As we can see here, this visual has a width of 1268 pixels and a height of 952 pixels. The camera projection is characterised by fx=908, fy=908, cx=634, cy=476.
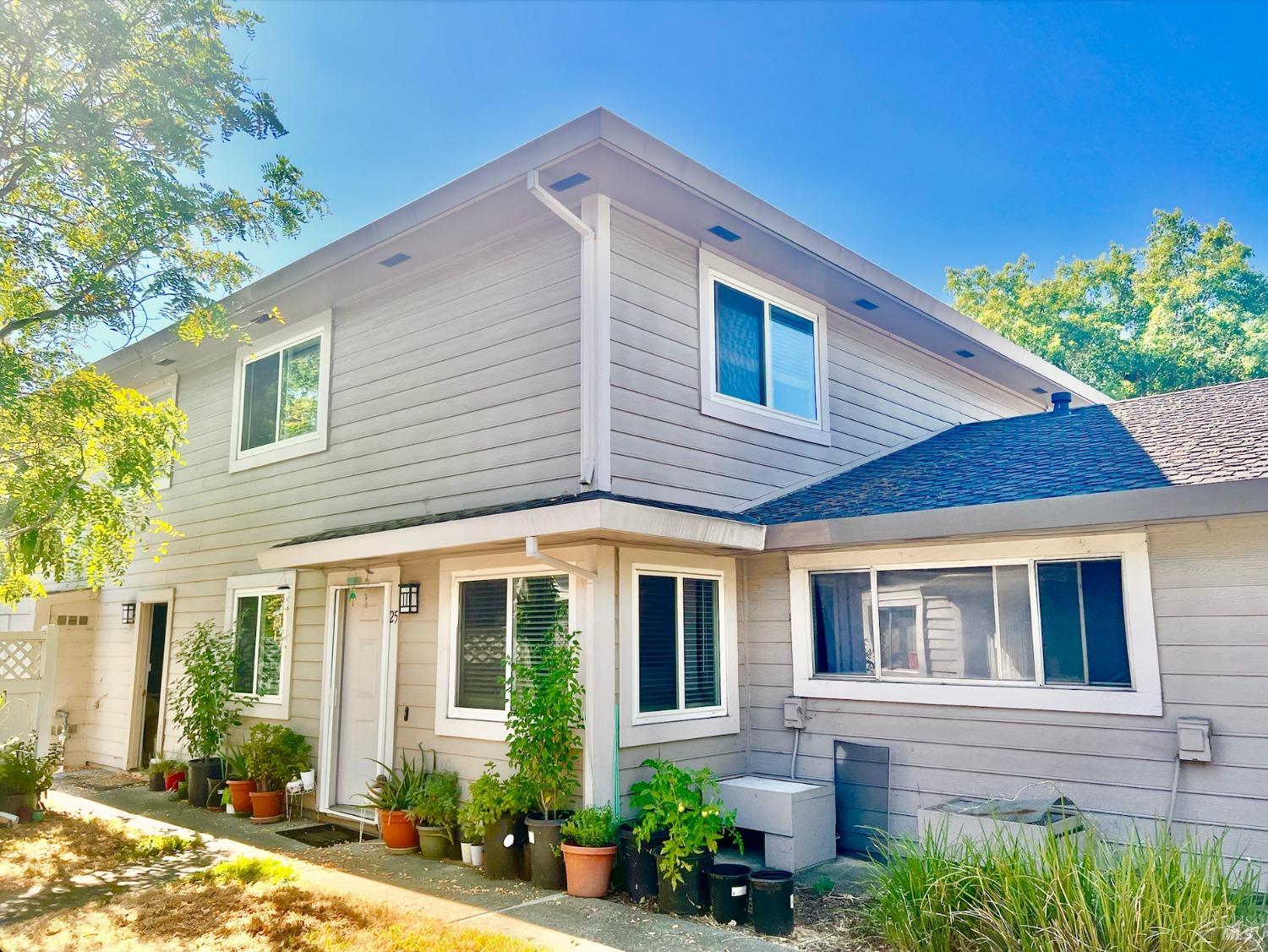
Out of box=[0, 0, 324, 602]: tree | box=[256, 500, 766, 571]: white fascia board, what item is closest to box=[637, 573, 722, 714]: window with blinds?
box=[256, 500, 766, 571]: white fascia board

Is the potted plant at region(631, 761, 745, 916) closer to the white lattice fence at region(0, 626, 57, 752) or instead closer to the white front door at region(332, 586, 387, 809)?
the white front door at region(332, 586, 387, 809)

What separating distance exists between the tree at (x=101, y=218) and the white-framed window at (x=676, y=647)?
4124 mm

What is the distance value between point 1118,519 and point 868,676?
2.21 meters

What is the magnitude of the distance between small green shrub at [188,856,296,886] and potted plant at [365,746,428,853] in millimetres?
799

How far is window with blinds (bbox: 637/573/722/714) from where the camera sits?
6.68 meters

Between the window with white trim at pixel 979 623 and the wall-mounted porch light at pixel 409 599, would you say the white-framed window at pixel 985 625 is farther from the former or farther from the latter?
the wall-mounted porch light at pixel 409 599

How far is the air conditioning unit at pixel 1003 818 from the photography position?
5250mm

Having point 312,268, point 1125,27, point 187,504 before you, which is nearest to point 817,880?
point 312,268

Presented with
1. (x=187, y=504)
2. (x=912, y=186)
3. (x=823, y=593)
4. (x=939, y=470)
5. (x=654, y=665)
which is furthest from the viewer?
(x=912, y=186)

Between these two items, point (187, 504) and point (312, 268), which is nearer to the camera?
point (312, 268)

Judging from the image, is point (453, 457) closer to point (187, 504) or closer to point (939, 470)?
point (939, 470)

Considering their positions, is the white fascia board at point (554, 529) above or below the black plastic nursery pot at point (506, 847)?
above

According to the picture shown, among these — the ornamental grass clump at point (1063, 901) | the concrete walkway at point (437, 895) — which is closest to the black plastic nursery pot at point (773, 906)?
the concrete walkway at point (437, 895)

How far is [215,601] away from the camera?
10375 millimetres
